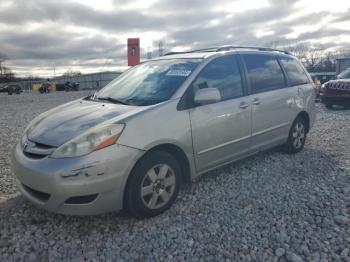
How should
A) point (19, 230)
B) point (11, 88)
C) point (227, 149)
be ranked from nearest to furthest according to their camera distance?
point (19, 230), point (227, 149), point (11, 88)

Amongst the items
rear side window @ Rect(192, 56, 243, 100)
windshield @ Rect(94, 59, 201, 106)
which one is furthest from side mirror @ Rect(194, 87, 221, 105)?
windshield @ Rect(94, 59, 201, 106)

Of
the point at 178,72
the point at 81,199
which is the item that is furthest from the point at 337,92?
the point at 81,199

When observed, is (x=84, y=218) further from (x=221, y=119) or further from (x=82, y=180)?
(x=221, y=119)

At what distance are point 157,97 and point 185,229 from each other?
142 centimetres

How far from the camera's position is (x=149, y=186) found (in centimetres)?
315

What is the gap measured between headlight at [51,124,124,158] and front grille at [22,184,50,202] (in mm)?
384

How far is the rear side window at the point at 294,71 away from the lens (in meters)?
5.15

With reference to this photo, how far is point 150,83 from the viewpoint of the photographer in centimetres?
384

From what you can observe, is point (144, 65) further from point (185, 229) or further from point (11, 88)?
point (11, 88)

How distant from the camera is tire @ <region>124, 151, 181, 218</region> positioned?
303 cm

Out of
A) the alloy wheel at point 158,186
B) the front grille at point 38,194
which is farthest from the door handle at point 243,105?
the front grille at point 38,194

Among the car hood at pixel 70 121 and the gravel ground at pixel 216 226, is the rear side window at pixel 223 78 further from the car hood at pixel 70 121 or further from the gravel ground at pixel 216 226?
the gravel ground at pixel 216 226

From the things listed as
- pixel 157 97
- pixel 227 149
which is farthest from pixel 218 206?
pixel 157 97

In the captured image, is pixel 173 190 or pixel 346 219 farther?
pixel 173 190
